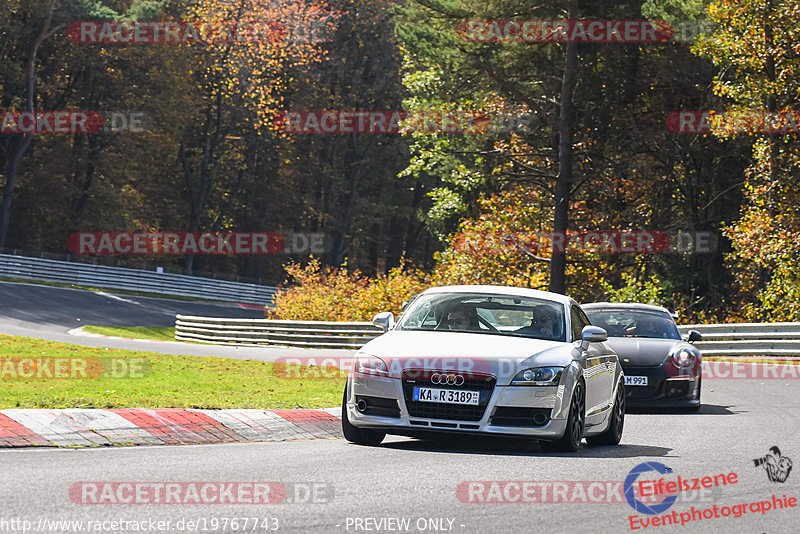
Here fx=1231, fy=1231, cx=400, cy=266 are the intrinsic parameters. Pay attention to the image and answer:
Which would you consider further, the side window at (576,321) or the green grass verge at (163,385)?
the green grass verge at (163,385)

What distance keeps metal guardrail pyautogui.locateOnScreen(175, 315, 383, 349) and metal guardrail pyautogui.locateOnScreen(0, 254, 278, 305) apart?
74.7 ft

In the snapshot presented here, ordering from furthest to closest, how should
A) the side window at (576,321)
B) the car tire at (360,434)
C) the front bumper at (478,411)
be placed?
the side window at (576,321)
the car tire at (360,434)
the front bumper at (478,411)

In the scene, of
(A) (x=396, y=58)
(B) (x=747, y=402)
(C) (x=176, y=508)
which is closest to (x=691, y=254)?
(B) (x=747, y=402)

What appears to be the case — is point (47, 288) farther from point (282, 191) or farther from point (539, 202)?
point (282, 191)

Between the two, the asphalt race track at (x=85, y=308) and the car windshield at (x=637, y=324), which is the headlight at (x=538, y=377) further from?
the asphalt race track at (x=85, y=308)

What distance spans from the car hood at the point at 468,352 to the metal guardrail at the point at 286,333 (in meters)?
19.9

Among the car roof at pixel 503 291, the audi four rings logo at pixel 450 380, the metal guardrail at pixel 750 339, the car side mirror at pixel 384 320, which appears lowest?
the metal guardrail at pixel 750 339

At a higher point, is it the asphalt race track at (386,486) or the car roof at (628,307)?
the car roof at (628,307)

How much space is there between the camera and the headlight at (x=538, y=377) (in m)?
10.6

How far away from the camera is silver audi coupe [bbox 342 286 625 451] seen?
10578mm

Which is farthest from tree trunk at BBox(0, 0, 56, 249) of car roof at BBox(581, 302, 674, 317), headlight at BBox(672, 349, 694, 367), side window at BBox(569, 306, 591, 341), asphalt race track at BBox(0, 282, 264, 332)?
side window at BBox(569, 306, 591, 341)

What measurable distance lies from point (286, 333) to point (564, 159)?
10.3m

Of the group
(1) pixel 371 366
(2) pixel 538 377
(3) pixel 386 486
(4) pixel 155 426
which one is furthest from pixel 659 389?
(3) pixel 386 486

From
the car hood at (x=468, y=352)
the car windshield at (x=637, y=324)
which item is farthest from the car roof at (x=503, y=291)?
the car windshield at (x=637, y=324)
